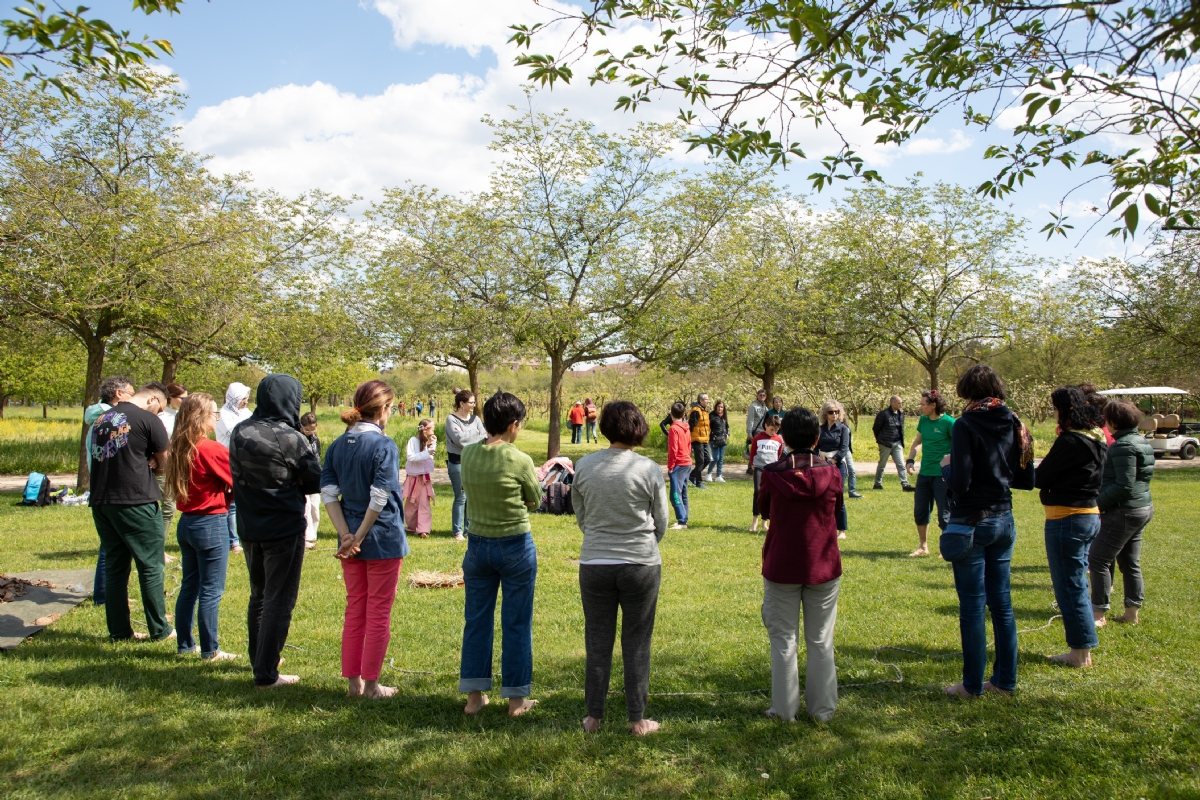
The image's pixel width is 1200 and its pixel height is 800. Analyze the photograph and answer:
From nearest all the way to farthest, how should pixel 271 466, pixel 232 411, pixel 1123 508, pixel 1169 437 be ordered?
pixel 271 466 < pixel 1123 508 < pixel 232 411 < pixel 1169 437

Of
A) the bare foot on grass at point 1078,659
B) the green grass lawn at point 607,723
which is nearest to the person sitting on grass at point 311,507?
the green grass lawn at point 607,723

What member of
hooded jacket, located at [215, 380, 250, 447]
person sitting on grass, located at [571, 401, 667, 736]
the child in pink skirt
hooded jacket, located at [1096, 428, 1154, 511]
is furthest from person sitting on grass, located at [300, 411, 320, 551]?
hooded jacket, located at [1096, 428, 1154, 511]

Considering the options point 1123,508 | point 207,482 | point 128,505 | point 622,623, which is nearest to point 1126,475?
point 1123,508

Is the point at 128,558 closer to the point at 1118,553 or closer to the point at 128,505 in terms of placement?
the point at 128,505

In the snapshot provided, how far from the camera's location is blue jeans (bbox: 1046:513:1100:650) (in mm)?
4680

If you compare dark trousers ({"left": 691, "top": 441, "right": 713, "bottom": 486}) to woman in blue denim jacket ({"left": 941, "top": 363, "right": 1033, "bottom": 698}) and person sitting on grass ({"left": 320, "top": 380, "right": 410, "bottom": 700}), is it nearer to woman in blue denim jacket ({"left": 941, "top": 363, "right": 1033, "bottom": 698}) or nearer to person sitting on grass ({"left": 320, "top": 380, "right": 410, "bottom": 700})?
woman in blue denim jacket ({"left": 941, "top": 363, "right": 1033, "bottom": 698})

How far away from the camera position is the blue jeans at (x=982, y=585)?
13.3 ft

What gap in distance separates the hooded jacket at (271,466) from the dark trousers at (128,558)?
1305 millimetres

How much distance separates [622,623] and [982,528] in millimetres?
2014

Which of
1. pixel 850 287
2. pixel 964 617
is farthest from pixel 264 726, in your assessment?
pixel 850 287

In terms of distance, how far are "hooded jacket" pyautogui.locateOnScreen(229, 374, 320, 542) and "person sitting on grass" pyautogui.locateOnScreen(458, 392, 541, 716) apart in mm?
1064

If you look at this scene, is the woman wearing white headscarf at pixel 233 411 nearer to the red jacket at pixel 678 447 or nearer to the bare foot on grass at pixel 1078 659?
the red jacket at pixel 678 447

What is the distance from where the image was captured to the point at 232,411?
6742 millimetres

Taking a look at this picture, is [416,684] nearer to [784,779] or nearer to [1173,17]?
[784,779]
